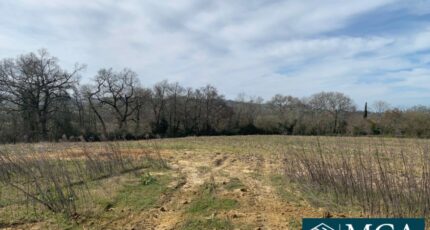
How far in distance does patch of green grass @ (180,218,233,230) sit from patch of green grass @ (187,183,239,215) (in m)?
0.45

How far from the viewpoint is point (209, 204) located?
22.0 ft

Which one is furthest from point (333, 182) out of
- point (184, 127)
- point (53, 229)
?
point (184, 127)

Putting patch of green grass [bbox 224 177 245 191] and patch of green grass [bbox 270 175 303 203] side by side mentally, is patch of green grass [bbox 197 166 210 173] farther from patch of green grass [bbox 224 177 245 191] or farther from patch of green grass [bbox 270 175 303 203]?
patch of green grass [bbox 270 175 303 203]

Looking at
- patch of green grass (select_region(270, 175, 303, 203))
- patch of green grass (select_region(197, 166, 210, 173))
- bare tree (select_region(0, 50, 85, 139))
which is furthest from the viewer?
bare tree (select_region(0, 50, 85, 139))

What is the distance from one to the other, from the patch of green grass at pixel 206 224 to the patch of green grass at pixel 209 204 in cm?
45

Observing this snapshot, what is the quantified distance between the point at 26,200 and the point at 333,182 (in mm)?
6187

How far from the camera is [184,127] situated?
5691 centimetres

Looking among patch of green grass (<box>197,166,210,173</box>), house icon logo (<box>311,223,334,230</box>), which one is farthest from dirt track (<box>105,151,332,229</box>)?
house icon logo (<box>311,223,334,230</box>)

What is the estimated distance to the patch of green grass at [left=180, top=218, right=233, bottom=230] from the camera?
546 centimetres

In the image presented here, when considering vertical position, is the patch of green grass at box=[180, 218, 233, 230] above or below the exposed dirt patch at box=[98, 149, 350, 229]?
below

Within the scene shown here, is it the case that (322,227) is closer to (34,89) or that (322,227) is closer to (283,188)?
(283,188)

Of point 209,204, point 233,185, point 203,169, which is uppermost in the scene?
point 203,169

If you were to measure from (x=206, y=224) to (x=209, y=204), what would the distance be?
1103 mm

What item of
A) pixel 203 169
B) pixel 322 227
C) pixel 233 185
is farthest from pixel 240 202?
pixel 203 169
